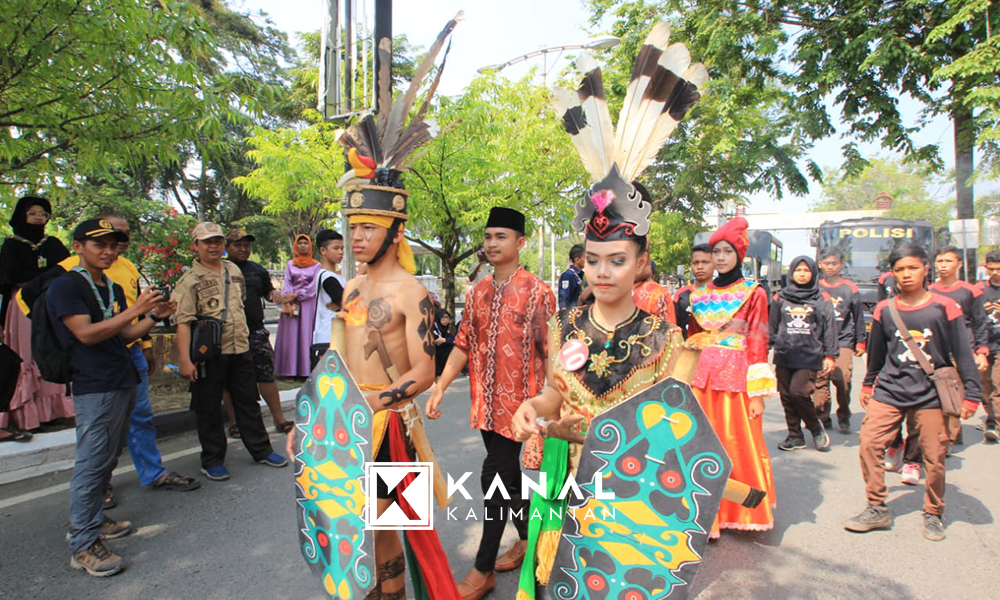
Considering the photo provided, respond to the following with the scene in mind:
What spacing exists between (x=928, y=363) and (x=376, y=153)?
3.56m

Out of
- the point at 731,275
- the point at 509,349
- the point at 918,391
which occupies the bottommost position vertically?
Result: the point at 918,391

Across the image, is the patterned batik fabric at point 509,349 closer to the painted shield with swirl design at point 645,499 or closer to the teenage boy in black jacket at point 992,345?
the painted shield with swirl design at point 645,499

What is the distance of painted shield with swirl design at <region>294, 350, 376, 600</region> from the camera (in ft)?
7.02

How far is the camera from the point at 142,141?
502 centimetres

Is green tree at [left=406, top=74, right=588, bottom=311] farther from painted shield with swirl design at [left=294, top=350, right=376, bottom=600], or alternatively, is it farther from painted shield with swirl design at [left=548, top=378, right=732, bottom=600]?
painted shield with swirl design at [left=548, top=378, right=732, bottom=600]

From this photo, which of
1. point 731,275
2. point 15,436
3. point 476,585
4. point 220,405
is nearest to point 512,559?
point 476,585

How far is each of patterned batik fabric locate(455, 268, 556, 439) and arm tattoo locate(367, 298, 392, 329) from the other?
772mm

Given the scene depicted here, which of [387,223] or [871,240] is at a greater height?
[871,240]

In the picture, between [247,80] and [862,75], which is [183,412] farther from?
[862,75]

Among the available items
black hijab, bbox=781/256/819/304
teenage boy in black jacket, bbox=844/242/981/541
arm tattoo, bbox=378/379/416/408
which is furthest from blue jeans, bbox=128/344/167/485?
black hijab, bbox=781/256/819/304

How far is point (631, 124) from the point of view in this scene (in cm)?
215

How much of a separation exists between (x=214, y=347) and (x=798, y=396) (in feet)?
16.6

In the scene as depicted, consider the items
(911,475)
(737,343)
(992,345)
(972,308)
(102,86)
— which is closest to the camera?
(737,343)

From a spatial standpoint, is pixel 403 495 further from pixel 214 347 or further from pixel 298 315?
pixel 298 315
